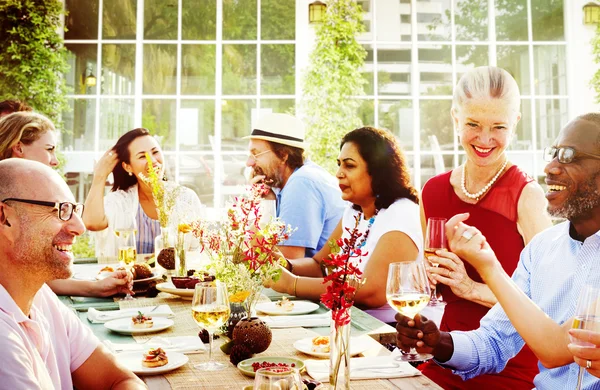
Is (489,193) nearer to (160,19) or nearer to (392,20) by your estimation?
(392,20)

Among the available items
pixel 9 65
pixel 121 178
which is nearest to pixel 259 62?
pixel 9 65

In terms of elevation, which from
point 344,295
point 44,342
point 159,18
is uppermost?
point 159,18

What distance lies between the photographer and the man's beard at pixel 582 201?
1.91 meters

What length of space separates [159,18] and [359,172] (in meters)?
6.81

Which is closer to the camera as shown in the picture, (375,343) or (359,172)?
(375,343)

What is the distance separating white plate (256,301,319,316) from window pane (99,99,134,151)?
6.93 metres

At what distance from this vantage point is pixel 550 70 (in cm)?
938

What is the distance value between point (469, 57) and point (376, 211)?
22.3 feet

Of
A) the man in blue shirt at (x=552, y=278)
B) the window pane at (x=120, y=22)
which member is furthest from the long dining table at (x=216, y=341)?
the window pane at (x=120, y=22)

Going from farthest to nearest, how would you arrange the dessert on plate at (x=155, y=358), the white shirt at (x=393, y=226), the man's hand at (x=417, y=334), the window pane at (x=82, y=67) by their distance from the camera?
1. the window pane at (x=82, y=67)
2. the white shirt at (x=393, y=226)
3. the man's hand at (x=417, y=334)
4. the dessert on plate at (x=155, y=358)

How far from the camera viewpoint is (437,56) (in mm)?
9367

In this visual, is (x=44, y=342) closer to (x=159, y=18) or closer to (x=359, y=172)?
(x=359, y=172)

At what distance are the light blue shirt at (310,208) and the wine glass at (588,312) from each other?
249cm

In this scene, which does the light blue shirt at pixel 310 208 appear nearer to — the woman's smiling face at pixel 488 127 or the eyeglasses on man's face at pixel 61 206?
the woman's smiling face at pixel 488 127
